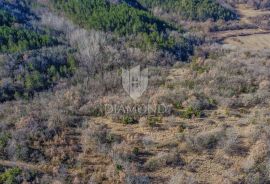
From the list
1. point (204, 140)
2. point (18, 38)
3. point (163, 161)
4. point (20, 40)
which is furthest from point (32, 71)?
point (204, 140)

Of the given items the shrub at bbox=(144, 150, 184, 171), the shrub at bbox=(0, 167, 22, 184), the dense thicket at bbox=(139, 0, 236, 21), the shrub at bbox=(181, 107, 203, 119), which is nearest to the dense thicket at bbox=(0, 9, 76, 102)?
the shrub at bbox=(0, 167, 22, 184)

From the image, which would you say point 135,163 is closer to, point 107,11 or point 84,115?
point 84,115

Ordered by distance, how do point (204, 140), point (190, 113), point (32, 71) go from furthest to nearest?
point (32, 71) < point (190, 113) < point (204, 140)

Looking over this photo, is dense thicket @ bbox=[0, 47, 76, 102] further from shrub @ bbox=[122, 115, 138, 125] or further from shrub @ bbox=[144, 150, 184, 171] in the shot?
shrub @ bbox=[144, 150, 184, 171]

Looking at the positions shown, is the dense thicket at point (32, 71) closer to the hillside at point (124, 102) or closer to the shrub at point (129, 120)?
the hillside at point (124, 102)

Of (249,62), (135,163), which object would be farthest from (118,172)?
(249,62)

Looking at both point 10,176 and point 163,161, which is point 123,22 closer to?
point 163,161

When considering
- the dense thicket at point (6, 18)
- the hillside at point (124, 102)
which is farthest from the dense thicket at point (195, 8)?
the dense thicket at point (6, 18)

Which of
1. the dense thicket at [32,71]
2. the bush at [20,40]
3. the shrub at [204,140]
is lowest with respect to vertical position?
the shrub at [204,140]
